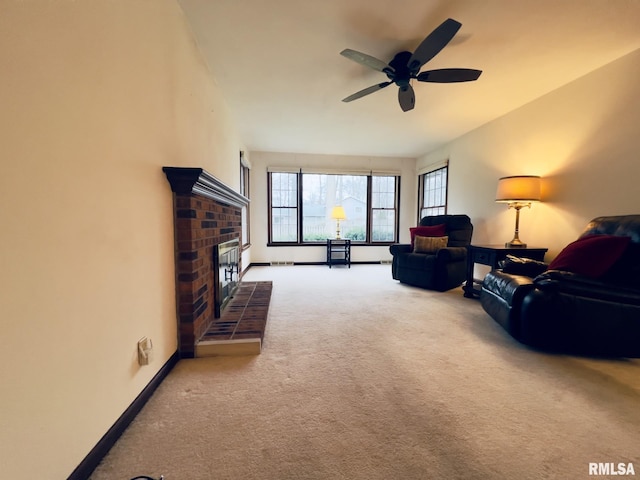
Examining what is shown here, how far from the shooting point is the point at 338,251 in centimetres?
588

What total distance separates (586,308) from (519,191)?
1.64m

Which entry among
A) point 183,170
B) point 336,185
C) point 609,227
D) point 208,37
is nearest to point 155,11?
point 208,37

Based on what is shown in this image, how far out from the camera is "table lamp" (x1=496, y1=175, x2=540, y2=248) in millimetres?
2998

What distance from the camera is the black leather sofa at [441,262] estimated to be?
3.70 metres

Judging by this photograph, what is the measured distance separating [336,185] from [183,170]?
15.2 ft

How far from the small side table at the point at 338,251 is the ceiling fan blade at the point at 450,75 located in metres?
3.77

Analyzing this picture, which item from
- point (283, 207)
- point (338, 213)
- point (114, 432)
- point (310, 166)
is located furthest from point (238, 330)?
point (310, 166)

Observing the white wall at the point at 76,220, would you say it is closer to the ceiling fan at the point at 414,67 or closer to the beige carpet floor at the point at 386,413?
the beige carpet floor at the point at 386,413

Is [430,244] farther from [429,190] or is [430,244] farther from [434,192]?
[429,190]

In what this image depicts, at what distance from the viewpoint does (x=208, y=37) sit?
6.96 feet

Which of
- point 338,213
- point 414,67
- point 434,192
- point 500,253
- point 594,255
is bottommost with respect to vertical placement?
point 500,253

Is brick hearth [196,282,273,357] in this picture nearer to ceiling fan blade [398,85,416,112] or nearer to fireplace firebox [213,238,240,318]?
fireplace firebox [213,238,240,318]

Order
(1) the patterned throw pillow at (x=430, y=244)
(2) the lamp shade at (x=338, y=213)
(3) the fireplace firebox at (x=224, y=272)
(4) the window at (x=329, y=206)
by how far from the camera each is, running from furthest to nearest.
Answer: (4) the window at (x=329, y=206), (2) the lamp shade at (x=338, y=213), (1) the patterned throw pillow at (x=430, y=244), (3) the fireplace firebox at (x=224, y=272)

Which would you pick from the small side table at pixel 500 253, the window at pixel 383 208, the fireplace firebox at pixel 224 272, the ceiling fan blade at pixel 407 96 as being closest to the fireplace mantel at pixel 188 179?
the fireplace firebox at pixel 224 272
